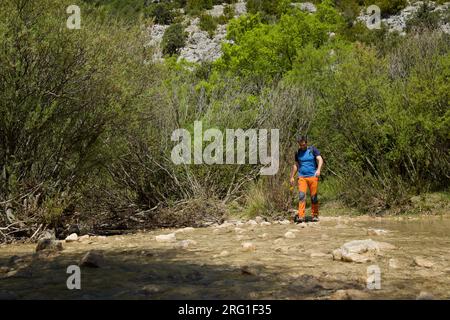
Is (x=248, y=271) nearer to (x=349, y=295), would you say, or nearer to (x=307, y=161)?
(x=349, y=295)

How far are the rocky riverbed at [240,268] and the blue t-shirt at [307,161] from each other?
2.69 m

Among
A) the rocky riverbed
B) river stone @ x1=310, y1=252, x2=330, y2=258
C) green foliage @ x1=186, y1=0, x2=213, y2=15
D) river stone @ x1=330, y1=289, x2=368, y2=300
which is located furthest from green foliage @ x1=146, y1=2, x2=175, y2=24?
river stone @ x1=330, y1=289, x2=368, y2=300

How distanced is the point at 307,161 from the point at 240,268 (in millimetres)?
5459

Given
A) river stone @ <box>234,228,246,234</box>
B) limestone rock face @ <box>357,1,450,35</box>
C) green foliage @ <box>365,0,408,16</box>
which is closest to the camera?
river stone @ <box>234,228,246,234</box>

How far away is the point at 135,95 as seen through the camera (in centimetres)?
857

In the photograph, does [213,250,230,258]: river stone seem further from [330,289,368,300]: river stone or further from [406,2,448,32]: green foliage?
[406,2,448,32]: green foliage

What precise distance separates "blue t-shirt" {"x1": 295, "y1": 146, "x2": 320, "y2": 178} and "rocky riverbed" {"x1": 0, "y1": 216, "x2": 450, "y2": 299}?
269 cm

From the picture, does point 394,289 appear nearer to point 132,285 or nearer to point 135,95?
point 132,285

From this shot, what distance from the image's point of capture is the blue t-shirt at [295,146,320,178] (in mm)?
9508

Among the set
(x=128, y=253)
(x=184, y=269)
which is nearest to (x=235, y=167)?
(x=128, y=253)

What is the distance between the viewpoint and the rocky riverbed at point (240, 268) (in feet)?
11.5

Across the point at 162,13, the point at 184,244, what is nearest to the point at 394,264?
the point at 184,244

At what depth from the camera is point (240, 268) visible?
4379 millimetres

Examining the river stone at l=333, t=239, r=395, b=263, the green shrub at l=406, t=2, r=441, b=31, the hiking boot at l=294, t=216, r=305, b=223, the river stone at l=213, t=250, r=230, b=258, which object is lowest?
the hiking boot at l=294, t=216, r=305, b=223
